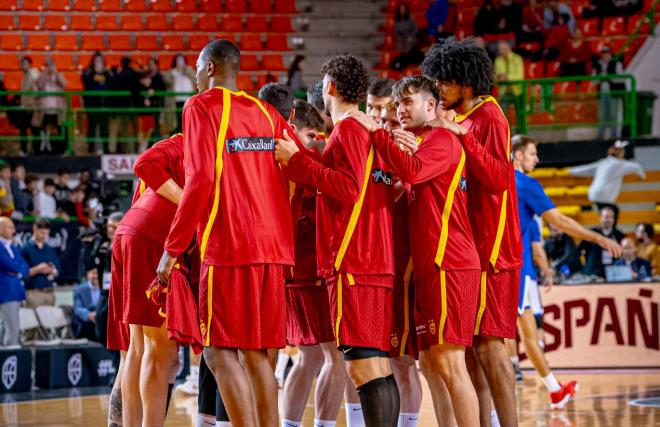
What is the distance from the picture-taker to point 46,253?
13875mm

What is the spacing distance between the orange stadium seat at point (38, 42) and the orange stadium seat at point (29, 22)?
0.21 m

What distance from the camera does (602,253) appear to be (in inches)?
569

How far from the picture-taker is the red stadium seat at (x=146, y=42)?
21625mm

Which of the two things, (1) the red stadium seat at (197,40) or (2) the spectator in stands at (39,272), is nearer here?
(2) the spectator in stands at (39,272)

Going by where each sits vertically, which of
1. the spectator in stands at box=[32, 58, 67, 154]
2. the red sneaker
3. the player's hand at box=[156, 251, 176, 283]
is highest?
the spectator in stands at box=[32, 58, 67, 154]

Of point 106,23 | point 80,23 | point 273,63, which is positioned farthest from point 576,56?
point 80,23

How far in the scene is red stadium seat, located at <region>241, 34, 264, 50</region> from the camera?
862 inches

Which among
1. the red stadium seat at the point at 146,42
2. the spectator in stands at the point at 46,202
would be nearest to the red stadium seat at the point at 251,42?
the red stadium seat at the point at 146,42

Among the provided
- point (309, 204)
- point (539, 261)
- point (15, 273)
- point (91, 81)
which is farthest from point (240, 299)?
point (91, 81)

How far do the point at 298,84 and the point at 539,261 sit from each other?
30.2 ft

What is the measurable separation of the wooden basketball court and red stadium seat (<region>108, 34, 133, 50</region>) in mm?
10698

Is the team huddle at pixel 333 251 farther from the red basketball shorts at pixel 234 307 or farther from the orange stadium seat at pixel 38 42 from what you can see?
the orange stadium seat at pixel 38 42

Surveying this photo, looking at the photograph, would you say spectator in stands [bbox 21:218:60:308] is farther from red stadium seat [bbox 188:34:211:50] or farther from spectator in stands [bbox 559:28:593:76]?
spectator in stands [bbox 559:28:593:76]

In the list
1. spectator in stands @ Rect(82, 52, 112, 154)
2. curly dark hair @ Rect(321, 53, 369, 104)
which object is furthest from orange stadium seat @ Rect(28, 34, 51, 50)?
curly dark hair @ Rect(321, 53, 369, 104)
